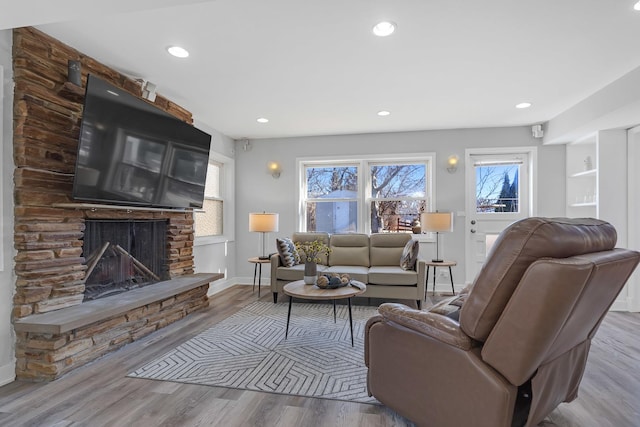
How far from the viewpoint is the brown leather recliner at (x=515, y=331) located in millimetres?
1300

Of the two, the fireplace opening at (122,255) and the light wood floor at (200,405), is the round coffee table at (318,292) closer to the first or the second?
the light wood floor at (200,405)

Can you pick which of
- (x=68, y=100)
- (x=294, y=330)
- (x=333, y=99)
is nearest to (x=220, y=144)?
(x=333, y=99)

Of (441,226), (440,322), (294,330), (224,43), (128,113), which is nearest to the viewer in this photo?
(440,322)

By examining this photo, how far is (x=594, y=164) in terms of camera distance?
180 inches

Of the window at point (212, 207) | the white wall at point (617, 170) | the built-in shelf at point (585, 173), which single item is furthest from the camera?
the window at point (212, 207)

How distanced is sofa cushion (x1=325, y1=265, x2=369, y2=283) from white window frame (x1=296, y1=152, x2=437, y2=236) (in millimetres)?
935

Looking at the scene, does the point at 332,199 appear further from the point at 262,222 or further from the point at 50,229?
the point at 50,229

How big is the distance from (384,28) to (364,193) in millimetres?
3164

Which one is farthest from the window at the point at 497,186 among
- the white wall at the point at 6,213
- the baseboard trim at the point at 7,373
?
the baseboard trim at the point at 7,373

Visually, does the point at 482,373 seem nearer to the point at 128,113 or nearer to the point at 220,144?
the point at 128,113

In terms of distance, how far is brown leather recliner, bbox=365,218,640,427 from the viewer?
51.2 inches

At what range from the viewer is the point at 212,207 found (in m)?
5.20

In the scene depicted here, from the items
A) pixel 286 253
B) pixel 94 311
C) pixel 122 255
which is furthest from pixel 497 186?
pixel 94 311

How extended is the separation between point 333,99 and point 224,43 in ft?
4.75
